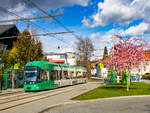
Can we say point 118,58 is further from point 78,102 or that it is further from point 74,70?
point 74,70

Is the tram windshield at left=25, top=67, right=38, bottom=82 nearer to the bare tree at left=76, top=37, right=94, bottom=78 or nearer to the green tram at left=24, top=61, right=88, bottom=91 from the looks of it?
the green tram at left=24, top=61, right=88, bottom=91

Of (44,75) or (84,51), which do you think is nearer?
(44,75)

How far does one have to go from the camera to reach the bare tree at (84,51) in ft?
189

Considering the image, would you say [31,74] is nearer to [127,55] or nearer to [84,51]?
[127,55]

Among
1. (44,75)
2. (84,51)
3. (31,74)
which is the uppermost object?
(84,51)

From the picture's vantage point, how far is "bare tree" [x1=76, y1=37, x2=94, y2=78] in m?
57.7

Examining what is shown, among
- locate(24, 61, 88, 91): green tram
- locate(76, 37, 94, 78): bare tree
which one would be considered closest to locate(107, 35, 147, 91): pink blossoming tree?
locate(24, 61, 88, 91): green tram

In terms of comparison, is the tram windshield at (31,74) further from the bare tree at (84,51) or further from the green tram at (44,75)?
the bare tree at (84,51)

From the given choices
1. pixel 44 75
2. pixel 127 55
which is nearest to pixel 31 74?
pixel 44 75

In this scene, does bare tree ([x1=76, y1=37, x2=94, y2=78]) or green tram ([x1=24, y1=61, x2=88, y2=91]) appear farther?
bare tree ([x1=76, y1=37, x2=94, y2=78])

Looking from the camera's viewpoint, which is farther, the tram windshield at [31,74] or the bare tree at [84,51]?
the bare tree at [84,51]

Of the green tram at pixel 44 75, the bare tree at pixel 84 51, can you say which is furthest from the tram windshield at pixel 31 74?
the bare tree at pixel 84 51

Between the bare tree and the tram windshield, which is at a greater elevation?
the bare tree

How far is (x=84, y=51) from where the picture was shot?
57.8 m
